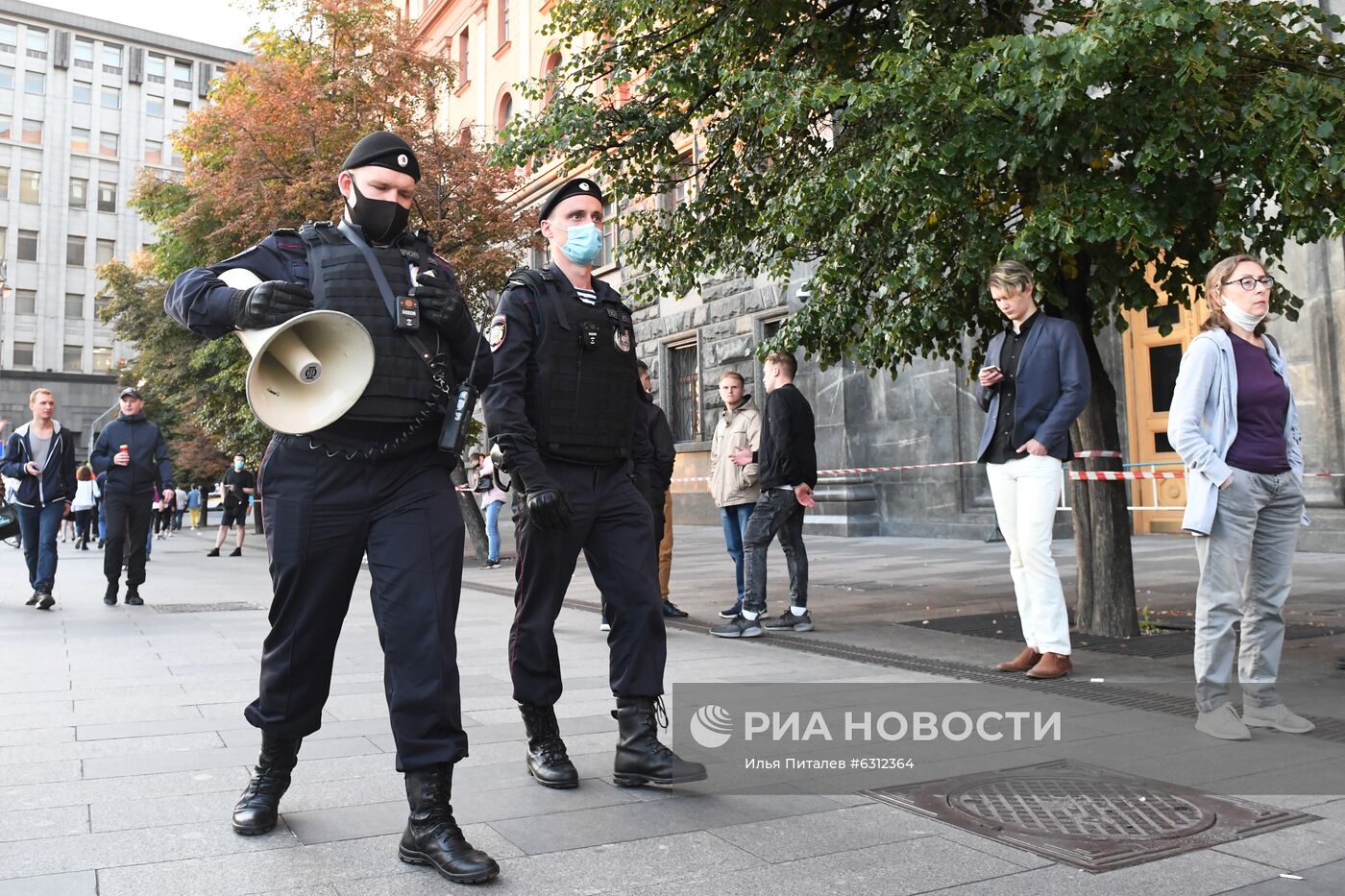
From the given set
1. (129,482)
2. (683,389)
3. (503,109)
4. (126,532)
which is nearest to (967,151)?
(129,482)

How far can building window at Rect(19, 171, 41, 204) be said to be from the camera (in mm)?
61750

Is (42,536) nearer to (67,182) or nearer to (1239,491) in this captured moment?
(1239,491)

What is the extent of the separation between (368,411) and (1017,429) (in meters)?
3.71

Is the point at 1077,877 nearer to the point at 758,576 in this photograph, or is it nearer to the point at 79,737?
the point at 79,737

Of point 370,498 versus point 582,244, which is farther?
point 582,244

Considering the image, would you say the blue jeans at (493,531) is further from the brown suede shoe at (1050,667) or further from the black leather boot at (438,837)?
A: the black leather boot at (438,837)

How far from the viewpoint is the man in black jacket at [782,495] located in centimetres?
789

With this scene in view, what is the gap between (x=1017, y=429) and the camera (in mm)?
5773

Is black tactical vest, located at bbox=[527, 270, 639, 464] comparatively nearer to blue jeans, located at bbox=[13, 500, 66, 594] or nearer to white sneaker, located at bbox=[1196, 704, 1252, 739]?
white sneaker, located at bbox=[1196, 704, 1252, 739]

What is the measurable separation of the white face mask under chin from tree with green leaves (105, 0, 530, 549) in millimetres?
12068

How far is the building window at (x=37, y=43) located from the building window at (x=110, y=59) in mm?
3032

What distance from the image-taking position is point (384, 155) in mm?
3424

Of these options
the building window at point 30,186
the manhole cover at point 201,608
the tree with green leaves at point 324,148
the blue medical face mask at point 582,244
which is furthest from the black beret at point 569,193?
the building window at point 30,186

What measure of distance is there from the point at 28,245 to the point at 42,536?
6044cm
